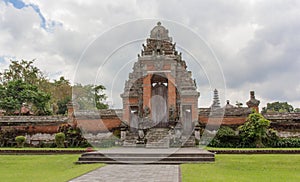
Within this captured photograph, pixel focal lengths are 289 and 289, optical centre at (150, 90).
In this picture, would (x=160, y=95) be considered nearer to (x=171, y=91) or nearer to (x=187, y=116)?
(x=171, y=91)

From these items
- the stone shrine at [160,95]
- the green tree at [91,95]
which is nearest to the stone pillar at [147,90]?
the stone shrine at [160,95]

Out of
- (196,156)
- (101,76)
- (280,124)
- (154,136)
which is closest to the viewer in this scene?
(196,156)

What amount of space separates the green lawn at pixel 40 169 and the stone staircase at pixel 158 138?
5287 mm

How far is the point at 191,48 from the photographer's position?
44.2 ft

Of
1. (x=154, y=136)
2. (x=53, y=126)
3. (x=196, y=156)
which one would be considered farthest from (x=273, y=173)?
(x=53, y=126)

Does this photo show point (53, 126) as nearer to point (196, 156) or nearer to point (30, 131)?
point (30, 131)

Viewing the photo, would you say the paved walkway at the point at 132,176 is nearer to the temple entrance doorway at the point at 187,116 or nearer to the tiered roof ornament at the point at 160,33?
the temple entrance doorway at the point at 187,116

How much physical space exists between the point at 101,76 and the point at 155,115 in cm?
838

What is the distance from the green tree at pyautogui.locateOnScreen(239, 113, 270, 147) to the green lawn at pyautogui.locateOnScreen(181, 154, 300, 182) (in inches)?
245

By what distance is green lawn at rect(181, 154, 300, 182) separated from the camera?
7.94 metres

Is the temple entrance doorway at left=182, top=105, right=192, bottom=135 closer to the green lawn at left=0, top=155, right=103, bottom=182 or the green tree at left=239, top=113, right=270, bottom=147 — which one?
the green tree at left=239, top=113, right=270, bottom=147

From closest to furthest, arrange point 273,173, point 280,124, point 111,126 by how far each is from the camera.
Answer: point 273,173 < point 280,124 < point 111,126

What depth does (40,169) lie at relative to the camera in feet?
33.8

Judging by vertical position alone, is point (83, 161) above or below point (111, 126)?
below
